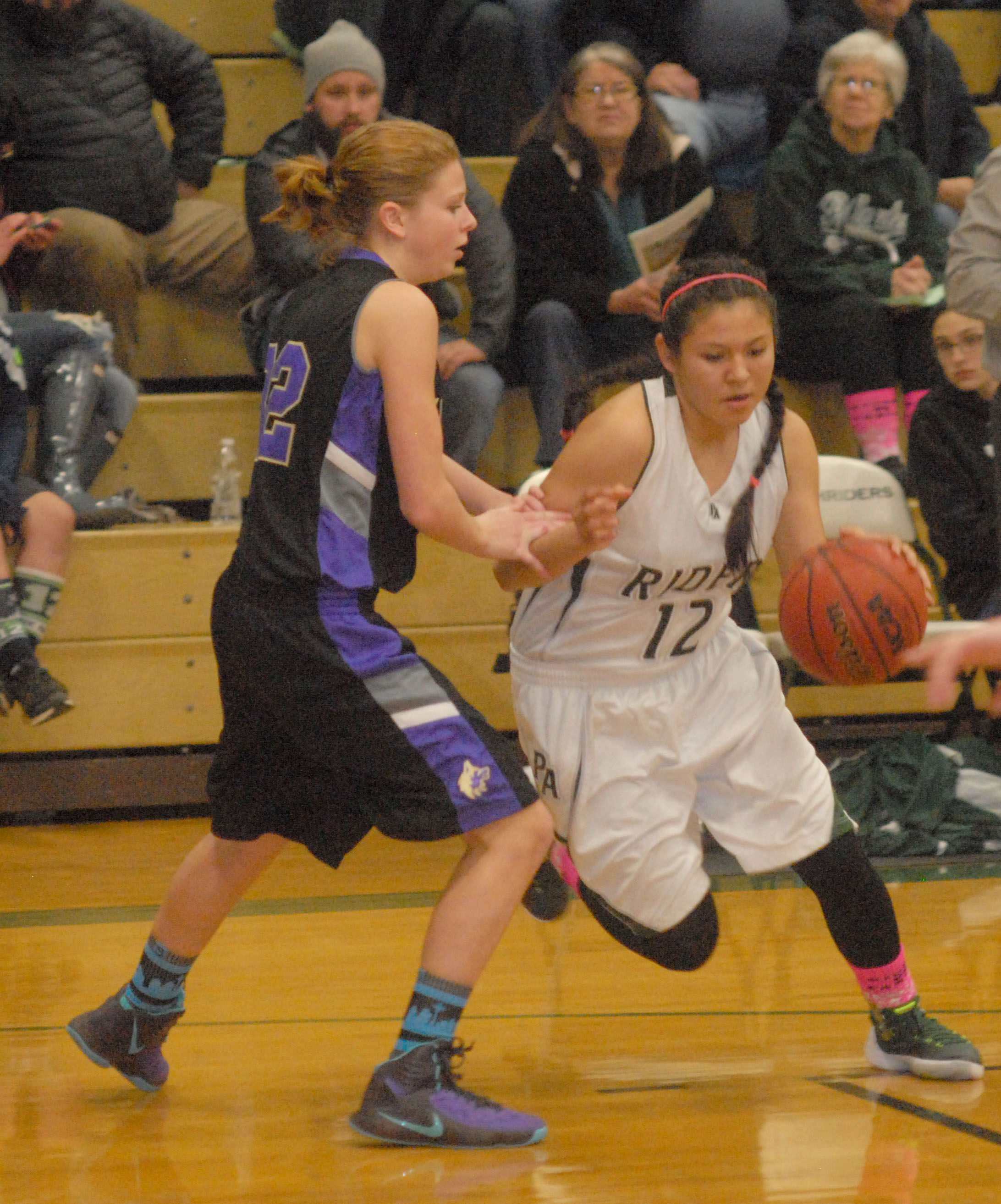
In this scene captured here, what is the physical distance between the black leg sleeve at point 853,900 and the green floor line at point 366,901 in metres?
1.45

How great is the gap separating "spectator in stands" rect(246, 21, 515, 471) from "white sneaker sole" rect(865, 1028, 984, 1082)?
300 centimetres

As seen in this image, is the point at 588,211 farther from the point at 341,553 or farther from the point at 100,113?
the point at 341,553

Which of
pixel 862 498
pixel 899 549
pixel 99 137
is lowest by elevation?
pixel 862 498

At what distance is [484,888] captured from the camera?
262 centimetres

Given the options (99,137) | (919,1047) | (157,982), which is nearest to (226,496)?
(99,137)

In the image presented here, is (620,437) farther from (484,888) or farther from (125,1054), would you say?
(125,1054)

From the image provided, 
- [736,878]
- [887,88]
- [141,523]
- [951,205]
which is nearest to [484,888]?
[736,878]

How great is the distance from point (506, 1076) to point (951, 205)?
4.85 metres

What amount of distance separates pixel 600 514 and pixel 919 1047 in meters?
1.19

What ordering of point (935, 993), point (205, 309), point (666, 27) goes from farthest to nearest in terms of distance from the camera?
1. point (666, 27)
2. point (205, 309)
3. point (935, 993)

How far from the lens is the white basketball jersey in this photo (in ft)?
9.39

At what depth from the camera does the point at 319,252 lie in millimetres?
5574

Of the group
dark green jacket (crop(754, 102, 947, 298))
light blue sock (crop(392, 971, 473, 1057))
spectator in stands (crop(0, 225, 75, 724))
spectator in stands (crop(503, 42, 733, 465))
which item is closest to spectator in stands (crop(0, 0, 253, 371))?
spectator in stands (crop(0, 225, 75, 724))

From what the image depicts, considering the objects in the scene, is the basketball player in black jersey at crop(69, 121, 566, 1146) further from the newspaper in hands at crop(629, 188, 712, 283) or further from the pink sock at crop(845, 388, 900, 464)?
the pink sock at crop(845, 388, 900, 464)
